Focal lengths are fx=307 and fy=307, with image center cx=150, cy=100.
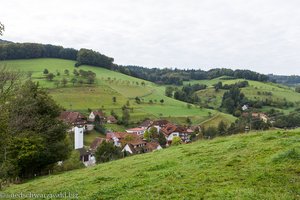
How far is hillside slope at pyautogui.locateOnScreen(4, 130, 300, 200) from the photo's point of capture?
10391 mm

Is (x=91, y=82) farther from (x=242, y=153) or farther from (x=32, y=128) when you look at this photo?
(x=242, y=153)

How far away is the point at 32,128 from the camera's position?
81.0 ft

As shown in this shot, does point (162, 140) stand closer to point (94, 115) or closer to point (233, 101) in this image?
point (94, 115)

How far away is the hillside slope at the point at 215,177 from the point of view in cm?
1039

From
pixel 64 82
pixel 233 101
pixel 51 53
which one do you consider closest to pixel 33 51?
pixel 51 53

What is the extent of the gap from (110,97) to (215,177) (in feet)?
336

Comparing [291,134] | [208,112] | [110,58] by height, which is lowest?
[208,112]

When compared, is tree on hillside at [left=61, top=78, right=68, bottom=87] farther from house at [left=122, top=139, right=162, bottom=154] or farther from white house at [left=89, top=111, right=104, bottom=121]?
house at [left=122, top=139, right=162, bottom=154]

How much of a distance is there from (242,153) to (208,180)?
3.91 meters

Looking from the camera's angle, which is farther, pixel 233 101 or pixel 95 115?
pixel 233 101

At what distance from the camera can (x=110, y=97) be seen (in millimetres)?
113000

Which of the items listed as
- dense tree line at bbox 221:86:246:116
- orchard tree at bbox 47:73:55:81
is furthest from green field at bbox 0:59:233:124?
dense tree line at bbox 221:86:246:116

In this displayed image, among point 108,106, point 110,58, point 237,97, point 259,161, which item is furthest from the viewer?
point 110,58

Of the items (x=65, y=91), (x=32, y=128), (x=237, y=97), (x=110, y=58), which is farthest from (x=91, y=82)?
(x=32, y=128)
